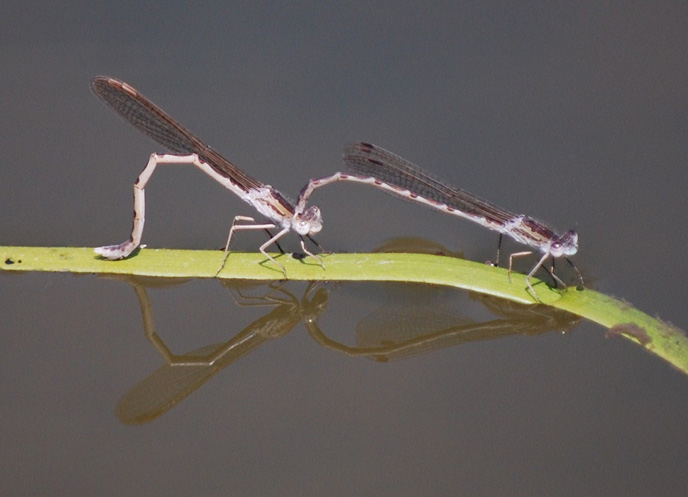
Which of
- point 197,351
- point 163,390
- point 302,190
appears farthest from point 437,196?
point 163,390

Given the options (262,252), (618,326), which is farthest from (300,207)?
(618,326)

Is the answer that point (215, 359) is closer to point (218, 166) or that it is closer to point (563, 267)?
point (218, 166)

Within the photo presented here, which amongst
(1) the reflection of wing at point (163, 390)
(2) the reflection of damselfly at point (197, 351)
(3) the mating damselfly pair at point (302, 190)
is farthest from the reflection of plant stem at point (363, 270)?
(1) the reflection of wing at point (163, 390)

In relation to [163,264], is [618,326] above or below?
above

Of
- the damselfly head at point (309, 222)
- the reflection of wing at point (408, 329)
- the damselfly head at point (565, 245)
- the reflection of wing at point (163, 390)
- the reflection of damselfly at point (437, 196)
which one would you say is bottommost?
the reflection of wing at point (163, 390)

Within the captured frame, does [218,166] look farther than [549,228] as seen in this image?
Yes

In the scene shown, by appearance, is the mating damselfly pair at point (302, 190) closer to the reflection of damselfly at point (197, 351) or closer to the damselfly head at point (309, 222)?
the damselfly head at point (309, 222)

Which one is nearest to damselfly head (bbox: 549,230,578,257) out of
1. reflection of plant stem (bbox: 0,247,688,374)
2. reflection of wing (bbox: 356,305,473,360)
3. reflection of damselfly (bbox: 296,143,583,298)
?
reflection of damselfly (bbox: 296,143,583,298)
